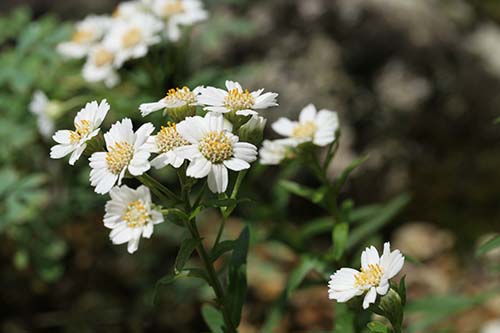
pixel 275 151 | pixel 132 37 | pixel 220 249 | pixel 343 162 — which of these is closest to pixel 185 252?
pixel 220 249

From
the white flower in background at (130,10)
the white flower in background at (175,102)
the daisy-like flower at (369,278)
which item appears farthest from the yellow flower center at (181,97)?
the white flower in background at (130,10)

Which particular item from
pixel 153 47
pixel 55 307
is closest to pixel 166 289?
pixel 55 307

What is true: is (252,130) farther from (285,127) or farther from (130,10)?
(130,10)

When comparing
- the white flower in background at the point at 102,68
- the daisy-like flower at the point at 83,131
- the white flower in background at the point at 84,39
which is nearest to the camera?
the daisy-like flower at the point at 83,131

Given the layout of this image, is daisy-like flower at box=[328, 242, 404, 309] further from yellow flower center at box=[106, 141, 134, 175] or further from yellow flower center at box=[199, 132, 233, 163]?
yellow flower center at box=[106, 141, 134, 175]

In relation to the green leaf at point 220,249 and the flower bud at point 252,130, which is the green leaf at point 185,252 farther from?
the flower bud at point 252,130

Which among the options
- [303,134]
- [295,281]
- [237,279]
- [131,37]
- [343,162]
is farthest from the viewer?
[343,162]
